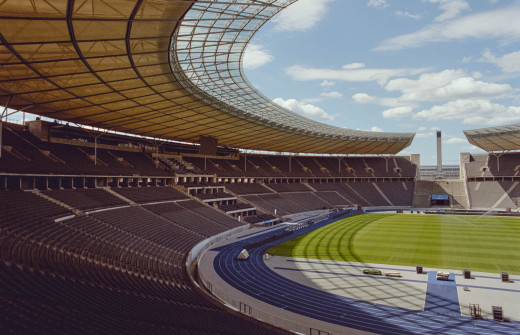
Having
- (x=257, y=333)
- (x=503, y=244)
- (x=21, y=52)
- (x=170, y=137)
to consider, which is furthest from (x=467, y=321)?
(x=170, y=137)

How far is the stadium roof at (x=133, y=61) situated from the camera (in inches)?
630

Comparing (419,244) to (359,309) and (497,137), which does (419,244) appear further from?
(497,137)

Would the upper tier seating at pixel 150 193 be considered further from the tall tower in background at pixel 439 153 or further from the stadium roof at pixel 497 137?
the tall tower in background at pixel 439 153

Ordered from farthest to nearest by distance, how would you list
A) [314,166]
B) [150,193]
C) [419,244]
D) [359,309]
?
[314,166] → [150,193] → [419,244] → [359,309]

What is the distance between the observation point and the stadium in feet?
48.8

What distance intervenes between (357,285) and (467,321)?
270 inches

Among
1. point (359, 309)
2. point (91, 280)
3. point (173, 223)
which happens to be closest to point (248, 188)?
point (173, 223)

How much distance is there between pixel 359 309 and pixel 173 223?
22.1 meters

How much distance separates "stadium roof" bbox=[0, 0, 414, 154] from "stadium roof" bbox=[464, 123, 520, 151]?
39443 millimetres

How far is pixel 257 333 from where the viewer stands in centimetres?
1392

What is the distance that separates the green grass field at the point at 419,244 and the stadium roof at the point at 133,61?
15729 millimetres

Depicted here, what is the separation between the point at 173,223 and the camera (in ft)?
119

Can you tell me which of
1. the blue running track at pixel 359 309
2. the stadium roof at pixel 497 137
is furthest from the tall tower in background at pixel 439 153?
the blue running track at pixel 359 309

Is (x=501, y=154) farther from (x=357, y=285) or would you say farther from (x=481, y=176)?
(x=357, y=285)
